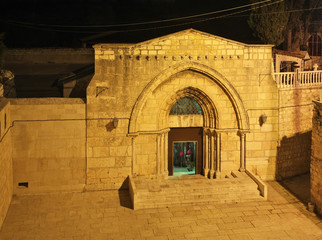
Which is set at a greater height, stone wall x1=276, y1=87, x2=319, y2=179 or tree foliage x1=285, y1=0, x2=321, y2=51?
tree foliage x1=285, y1=0, x2=321, y2=51

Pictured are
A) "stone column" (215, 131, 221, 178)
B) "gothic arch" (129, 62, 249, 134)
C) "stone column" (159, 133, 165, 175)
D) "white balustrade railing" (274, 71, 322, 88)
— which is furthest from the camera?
"white balustrade railing" (274, 71, 322, 88)

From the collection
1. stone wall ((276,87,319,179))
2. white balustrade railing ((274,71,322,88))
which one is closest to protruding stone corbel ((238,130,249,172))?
stone wall ((276,87,319,179))

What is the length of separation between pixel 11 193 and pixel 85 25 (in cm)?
1711

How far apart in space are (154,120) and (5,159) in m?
5.54

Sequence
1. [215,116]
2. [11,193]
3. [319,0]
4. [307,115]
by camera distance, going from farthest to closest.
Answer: [319,0] → [307,115] → [215,116] → [11,193]

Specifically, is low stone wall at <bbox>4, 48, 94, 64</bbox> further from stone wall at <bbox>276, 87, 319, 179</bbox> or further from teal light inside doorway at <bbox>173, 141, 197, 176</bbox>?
stone wall at <bbox>276, 87, 319, 179</bbox>

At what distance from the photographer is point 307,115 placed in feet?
53.8

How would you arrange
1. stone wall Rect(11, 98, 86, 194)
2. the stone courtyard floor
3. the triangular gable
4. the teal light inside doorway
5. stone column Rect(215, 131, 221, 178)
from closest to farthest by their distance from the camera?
1. the stone courtyard floor
2. stone wall Rect(11, 98, 86, 194)
3. the triangular gable
4. stone column Rect(215, 131, 221, 178)
5. the teal light inside doorway

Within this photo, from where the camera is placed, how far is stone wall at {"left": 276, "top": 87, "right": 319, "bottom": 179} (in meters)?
15.3

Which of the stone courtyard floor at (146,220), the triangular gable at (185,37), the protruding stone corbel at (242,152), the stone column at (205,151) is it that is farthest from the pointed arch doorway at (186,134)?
the stone courtyard floor at (146,220)

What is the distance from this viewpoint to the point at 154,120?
14.4m

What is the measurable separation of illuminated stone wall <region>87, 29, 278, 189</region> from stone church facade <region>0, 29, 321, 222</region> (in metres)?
0.04

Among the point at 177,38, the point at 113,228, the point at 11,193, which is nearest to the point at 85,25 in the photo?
the point at 177,38

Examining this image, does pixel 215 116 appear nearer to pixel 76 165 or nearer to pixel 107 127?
pixel 107 127
